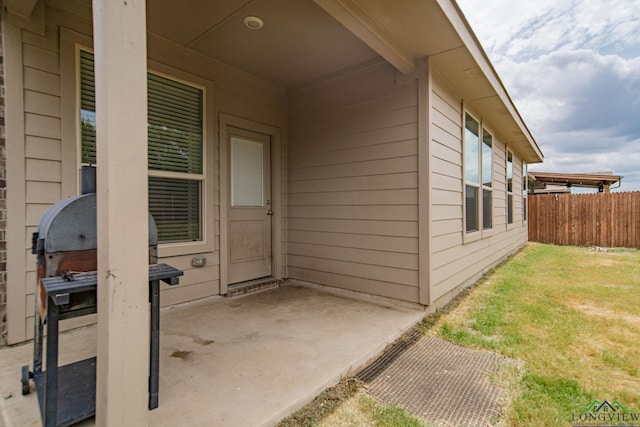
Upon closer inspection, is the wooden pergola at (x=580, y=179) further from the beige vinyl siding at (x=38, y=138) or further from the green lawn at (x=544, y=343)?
the beige vinyl siding at (x=38, y=138)

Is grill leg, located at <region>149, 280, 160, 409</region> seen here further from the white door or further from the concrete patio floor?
the white door

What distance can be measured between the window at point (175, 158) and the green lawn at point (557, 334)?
2.71m

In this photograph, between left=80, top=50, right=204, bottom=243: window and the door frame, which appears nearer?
left=80, top=50, right=204, bottom=243: window

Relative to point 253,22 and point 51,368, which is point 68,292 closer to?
point 51,368

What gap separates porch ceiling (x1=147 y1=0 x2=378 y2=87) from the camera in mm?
2496

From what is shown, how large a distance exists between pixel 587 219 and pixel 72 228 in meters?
11.9

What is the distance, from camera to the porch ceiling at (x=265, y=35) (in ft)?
8.19

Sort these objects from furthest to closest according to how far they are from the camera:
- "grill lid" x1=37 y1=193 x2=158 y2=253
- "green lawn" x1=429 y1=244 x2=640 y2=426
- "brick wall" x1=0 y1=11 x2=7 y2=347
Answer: "brick wall" x1=0 y1=11 x2=7 y2=347
"green lawn" x1=429 y1=244 x2=640 y2=426
"grill lid" x1=37 y1=193 x2=158 y2=253

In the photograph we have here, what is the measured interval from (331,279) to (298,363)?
71.7 inches

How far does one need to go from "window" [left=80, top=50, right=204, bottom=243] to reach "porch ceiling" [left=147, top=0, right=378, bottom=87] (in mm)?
497

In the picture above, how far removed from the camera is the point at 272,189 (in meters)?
4.07

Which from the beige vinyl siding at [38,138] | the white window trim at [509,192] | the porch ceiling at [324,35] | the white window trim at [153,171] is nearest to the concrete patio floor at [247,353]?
the white window trim at [153,171]

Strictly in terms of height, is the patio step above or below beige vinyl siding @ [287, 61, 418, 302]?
below

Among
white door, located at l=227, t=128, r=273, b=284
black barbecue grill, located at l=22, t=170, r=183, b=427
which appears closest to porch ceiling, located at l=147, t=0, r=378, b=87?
white door, located at l=227, t=128, r=273, b=284
